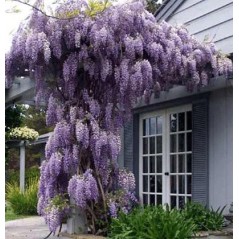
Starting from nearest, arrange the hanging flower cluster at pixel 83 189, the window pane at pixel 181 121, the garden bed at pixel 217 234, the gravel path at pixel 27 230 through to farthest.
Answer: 1. the garden bed at pixel 217 234
2. the hanging flower cluster at pixel 83 189
3. the gravel path at pixel 27 230
4. the window pane at pixel 181 121

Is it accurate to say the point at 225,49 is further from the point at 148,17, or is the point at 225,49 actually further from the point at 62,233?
the point at 62,233

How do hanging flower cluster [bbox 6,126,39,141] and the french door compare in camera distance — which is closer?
the french door

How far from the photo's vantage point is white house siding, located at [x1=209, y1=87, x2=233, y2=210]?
640cm

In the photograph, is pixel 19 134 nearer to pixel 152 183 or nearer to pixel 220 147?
pixel 152 183

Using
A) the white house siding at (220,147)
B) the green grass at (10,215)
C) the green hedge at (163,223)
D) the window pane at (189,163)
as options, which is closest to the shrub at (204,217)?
the green hedge at (163,223)

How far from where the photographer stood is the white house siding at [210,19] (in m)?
6.72

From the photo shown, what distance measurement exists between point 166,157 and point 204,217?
182 centimetres

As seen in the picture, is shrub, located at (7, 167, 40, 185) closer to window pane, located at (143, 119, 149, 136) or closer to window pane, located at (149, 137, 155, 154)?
window pane, located at (143, 119, 149, 136)

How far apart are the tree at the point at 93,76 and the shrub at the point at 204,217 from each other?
30.4 inches

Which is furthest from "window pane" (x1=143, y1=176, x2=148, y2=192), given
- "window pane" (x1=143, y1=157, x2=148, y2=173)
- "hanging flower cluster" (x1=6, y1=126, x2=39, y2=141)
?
"hanging flower cluster" (x1=6, y1=126, x2=39, y2=141)

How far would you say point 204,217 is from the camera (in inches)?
233

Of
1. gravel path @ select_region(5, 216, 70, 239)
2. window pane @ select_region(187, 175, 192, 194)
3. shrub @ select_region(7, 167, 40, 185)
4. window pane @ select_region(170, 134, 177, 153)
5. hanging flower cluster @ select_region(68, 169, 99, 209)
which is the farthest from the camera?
shrub @ select_region(7, 167, 40, 185)

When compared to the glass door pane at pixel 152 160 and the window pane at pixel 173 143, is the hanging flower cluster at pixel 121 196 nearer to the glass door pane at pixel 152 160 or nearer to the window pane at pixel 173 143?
the window pane at pixel 173 143

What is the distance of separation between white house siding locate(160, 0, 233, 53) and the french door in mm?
1078
